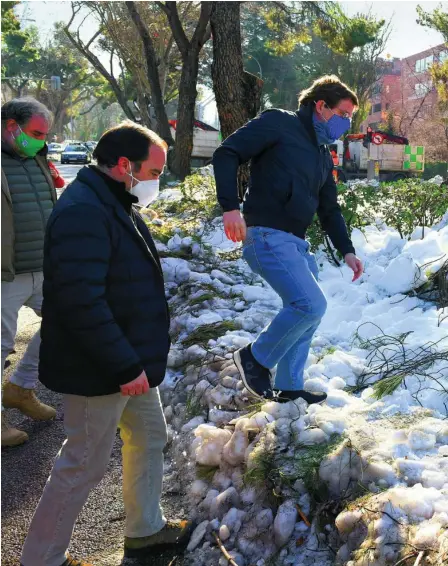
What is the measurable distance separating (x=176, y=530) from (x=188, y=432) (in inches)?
39.5

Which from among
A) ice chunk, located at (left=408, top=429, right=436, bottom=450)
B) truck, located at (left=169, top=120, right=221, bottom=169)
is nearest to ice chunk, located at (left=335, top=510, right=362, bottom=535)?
ice chunk, located at (left=408, top=429, right=436, bottom=450)

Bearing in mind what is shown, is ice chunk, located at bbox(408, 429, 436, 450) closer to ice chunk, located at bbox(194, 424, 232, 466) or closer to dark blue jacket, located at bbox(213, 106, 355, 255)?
ice chunk, located at bbox(194, 424, 232, 466)

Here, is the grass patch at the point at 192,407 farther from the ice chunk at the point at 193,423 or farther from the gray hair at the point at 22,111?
the gray hair at the point at 22,111

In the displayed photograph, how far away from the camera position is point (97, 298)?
8.37 feet

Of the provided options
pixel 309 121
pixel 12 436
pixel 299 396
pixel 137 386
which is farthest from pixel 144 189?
pixel 12 436

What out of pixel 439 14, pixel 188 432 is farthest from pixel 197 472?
pixel 439 14

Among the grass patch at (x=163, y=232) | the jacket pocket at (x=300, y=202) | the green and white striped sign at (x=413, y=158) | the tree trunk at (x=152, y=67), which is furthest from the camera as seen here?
the green and white striped sign at (x=413, y=158)

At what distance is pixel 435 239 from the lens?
628cm

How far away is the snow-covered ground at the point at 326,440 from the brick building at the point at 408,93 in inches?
1205

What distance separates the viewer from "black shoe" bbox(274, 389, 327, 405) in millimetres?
3809

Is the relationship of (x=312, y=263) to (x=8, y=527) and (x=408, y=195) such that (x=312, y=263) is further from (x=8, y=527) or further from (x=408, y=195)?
(x=408, y=195)

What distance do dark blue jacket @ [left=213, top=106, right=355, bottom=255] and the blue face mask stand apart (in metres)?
0.03

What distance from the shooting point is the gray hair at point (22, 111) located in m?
4.16

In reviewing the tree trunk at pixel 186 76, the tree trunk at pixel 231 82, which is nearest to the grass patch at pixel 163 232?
Answer: the tree trunk at pixel 231 82
